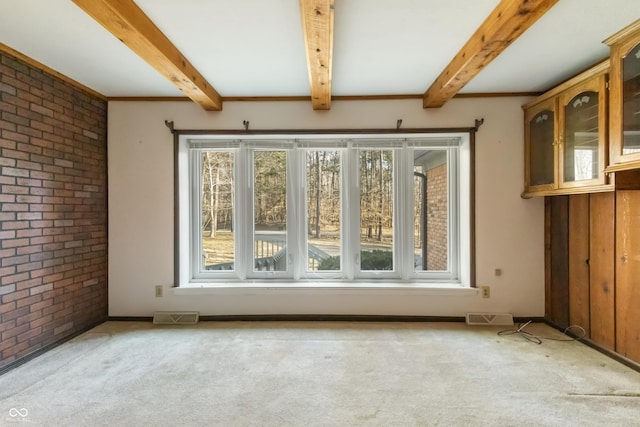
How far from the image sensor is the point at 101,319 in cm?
292

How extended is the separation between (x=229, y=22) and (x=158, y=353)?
8.08 ft

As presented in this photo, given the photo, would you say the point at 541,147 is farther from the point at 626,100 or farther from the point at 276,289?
the point at 276,289

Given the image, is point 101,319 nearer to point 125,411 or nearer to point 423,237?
point 125,411

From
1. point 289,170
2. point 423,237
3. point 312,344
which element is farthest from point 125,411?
A: point 423,237

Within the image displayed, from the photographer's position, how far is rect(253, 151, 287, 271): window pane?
319cm

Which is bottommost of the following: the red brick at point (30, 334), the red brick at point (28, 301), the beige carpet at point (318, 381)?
the beige carpet at point (318, 381)

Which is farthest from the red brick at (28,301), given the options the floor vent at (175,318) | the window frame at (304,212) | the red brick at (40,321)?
the window frame at (304,212)

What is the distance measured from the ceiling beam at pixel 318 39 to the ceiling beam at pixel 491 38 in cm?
94

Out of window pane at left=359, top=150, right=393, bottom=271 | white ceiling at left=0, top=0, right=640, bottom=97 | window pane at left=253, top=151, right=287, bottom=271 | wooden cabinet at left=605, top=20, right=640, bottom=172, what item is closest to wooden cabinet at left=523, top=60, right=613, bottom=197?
wooden cabinet at left=605, top=20, right=640, bottom=172

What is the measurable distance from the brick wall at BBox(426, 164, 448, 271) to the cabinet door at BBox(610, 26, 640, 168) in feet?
4.49

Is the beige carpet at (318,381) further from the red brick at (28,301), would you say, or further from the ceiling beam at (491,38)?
the ceiling beam at (491,38)

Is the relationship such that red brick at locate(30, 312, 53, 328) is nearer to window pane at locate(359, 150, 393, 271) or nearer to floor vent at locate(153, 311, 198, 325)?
floor vent at locate(153, 311, 198, 325)

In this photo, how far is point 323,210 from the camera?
3.20m

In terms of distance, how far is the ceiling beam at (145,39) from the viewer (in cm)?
153
